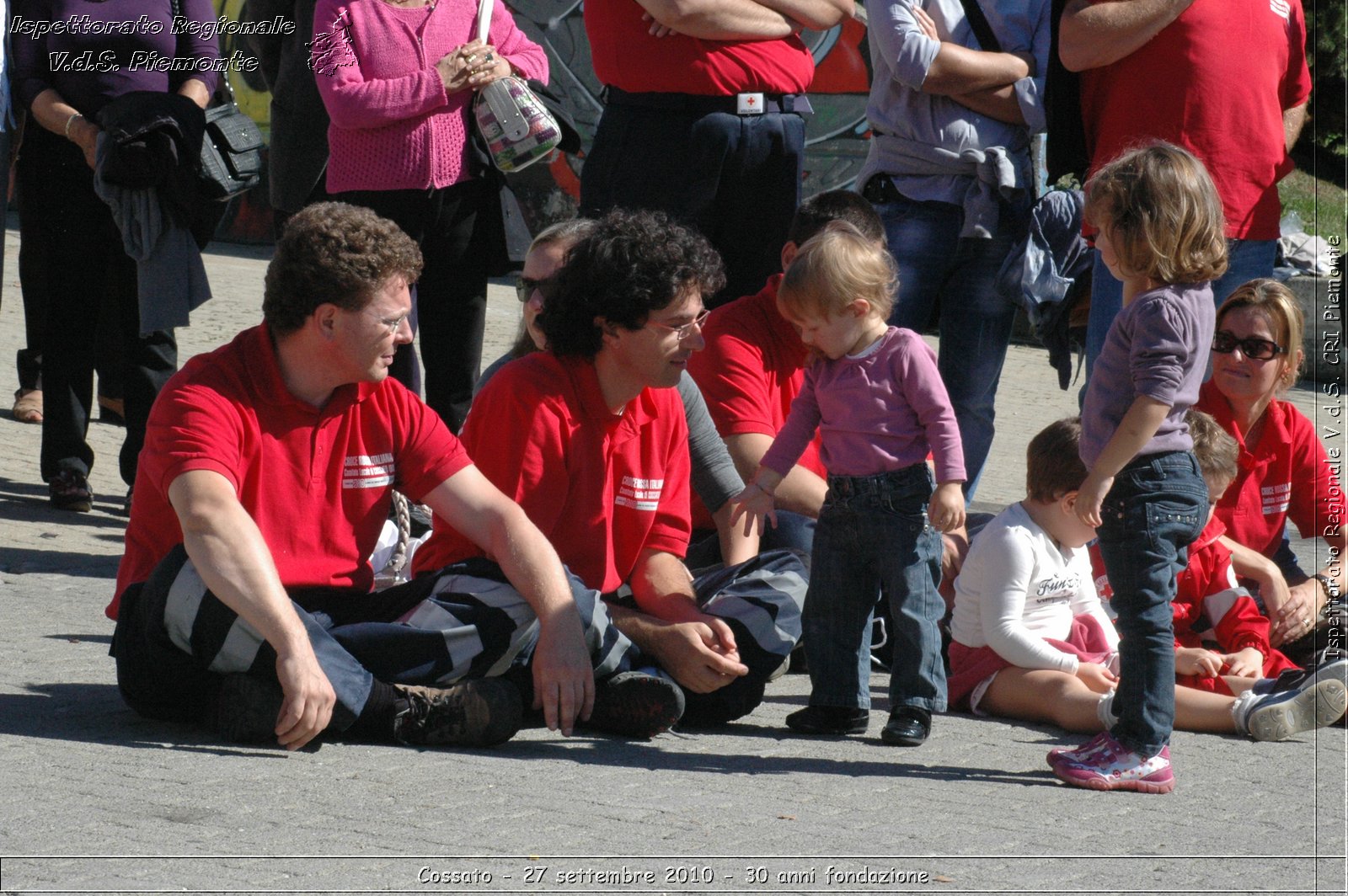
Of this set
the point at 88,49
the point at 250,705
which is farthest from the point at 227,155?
the point at 250,705

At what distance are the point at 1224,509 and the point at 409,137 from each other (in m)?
2.83

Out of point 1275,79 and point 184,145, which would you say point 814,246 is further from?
point 184,145

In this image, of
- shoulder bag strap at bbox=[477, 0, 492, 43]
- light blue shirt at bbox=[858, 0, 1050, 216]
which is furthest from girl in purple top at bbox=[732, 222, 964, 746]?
shoulder bag strap at bbox=[477, 0, 492, 43]

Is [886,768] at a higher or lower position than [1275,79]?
lower

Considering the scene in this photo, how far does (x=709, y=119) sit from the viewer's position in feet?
18.2

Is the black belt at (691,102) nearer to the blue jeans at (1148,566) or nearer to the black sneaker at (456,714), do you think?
the blue jeans at (1148,566)

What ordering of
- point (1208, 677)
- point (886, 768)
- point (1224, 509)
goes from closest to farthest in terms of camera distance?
point (886, 768) < point (1208, 677) < point (1224, 509)

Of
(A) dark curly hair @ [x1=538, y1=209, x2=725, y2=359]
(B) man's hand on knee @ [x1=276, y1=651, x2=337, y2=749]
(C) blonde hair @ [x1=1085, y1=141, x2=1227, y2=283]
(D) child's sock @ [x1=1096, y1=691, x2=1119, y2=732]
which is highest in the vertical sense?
(C) blonde hair @ [x1=1085, y1=141, x2=1227, y2=283]

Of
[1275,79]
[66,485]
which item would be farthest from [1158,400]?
[66,485]

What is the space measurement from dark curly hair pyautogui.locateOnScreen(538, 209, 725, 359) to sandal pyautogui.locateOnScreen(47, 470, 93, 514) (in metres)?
2.69

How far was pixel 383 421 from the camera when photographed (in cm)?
382

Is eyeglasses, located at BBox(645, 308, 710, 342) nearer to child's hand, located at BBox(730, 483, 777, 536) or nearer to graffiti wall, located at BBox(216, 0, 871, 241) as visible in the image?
child's hand, located at BBox(730, 483, 777, 536)

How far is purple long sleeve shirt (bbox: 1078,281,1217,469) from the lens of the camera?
3494mm

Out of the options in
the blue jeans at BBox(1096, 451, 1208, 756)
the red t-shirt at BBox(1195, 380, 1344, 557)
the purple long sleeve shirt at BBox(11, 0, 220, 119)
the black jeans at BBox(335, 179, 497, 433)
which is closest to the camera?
the blue jeans at BBox(1096, 451, 1208, 756)
